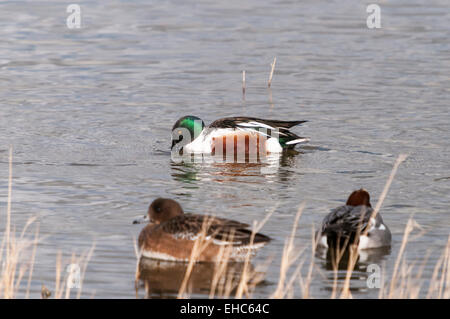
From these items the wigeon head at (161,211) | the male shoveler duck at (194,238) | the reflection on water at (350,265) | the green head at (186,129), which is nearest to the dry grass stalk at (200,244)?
the male shoveler duck at (194,238)

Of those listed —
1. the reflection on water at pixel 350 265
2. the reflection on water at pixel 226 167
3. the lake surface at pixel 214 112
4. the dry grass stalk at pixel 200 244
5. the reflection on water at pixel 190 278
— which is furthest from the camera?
the reflection on water at pixel 226 167

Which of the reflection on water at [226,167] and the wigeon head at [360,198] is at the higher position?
the wigeon head at [360,198]

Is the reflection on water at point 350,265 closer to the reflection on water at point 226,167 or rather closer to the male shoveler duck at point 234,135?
the reflection on water at point 226,167

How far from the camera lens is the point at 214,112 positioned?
1430cm

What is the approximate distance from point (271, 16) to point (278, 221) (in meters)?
12.6

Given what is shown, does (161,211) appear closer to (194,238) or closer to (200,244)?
(194,238)

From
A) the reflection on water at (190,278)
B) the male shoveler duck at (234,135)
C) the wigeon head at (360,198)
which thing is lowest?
the reflection on water at (190,278)

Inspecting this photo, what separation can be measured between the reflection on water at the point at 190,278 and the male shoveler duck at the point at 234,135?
496 cm

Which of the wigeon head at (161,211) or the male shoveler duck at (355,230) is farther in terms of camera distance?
the male shoveler duck at (355,230)

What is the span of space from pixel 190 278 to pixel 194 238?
1.15ft

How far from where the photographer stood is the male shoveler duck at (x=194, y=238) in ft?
25.1

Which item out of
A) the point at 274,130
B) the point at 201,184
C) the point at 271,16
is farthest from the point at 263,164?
the point at 271,16

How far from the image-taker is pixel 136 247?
8.02 meters

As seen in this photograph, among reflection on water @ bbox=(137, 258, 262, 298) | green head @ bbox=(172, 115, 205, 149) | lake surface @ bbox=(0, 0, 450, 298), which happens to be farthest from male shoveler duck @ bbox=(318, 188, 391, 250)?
green head @ bbox=(172, 115, 205, 149)
